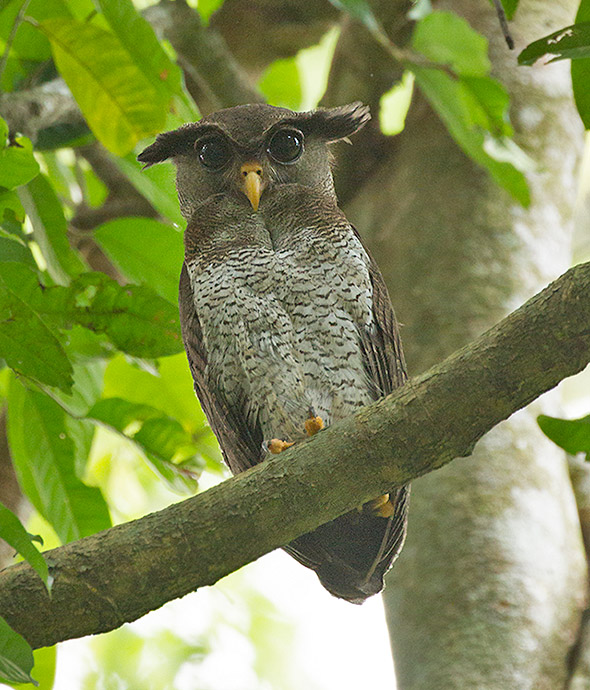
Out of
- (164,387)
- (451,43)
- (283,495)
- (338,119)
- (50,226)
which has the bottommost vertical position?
(283,495)

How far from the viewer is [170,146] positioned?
308cm

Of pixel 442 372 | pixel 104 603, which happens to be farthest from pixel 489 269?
pixel 104 603

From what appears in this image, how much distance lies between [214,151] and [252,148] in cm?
14

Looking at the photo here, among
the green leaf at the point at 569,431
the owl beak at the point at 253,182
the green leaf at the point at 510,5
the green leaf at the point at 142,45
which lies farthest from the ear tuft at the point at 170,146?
the green leaf at the point at 569,431

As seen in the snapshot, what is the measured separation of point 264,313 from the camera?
2.85 m

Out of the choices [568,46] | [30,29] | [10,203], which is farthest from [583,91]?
[30,29]

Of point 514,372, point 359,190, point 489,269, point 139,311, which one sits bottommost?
point 514,372

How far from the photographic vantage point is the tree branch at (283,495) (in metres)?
1.91

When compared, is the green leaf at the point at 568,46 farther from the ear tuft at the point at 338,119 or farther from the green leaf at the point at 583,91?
the ear tuft at the point at 338,119

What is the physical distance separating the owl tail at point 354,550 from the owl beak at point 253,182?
3.45ft

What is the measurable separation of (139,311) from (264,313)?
18.8 inches

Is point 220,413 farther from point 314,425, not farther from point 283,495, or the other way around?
point 283,495

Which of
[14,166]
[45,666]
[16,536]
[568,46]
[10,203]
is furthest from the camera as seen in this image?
[10,203]

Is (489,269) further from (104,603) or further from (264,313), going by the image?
(104,603)
